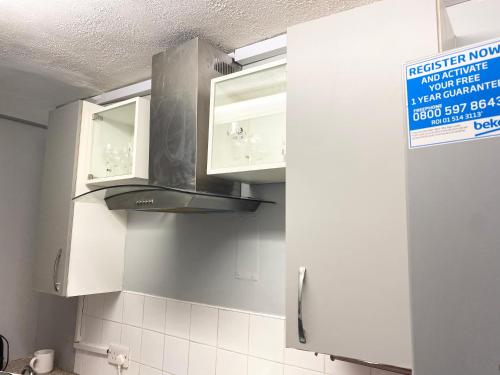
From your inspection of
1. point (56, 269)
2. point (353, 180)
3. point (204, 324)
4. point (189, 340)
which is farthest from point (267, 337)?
point (56, 269)

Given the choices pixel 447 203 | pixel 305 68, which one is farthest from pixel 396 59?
pixel 447 203

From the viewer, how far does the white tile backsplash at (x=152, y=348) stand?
1912 millimetres

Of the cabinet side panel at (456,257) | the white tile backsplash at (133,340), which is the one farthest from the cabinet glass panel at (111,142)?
the cabinet side panel at (456,257)

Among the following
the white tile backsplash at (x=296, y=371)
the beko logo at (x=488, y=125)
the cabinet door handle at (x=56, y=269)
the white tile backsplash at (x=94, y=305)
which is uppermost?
the beko logo at (x=488, y=125)

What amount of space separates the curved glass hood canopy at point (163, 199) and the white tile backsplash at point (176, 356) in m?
0.83

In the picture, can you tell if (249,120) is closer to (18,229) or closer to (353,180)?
(353,180)

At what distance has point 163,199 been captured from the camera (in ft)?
4.19

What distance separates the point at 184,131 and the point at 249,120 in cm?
29

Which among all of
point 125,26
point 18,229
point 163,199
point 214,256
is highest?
point 125,26

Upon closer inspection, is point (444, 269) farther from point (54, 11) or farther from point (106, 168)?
point (106, 168)

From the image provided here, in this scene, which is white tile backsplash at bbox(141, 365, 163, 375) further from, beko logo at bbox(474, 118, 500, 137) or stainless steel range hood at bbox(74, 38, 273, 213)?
beko logo at bbox(474, 118, 500, 137)

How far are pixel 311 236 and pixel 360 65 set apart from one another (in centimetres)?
54

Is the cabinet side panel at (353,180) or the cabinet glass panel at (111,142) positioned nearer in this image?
the cabinet side panel at (353,180)

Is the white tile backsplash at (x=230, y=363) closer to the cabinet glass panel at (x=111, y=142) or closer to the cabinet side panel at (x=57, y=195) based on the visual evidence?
the cabinet side panel at (x=57, y=195)
